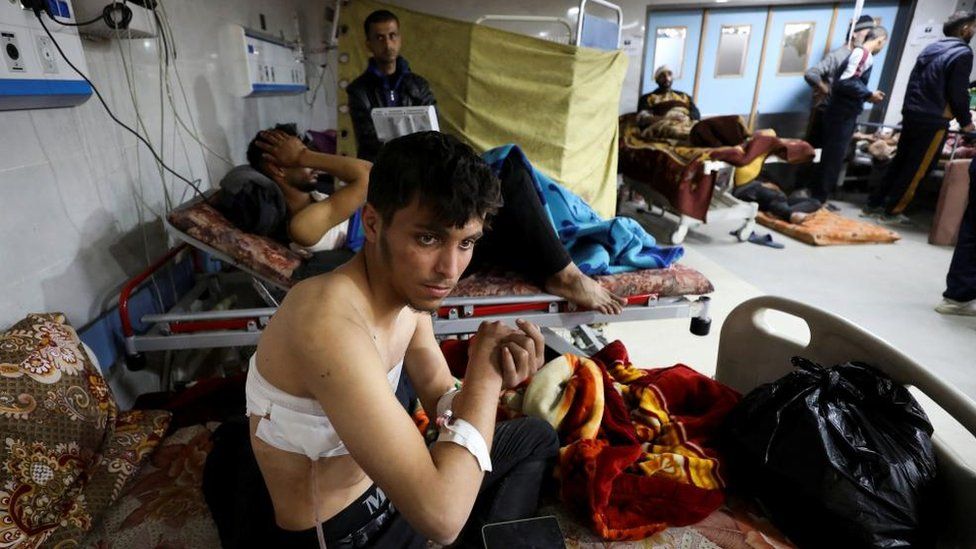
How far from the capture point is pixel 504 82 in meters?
3.32

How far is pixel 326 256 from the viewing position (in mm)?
2066

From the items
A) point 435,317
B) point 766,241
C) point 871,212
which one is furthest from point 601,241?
point 871,212

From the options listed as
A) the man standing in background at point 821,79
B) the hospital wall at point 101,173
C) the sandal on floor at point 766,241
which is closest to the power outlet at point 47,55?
the hospital wall at point 101,173

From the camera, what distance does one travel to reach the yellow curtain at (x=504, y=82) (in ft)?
10.7

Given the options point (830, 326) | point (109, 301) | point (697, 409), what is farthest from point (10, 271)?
point (830, 326)

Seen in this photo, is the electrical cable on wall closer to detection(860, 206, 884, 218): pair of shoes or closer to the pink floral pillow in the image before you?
the pink floral pillow

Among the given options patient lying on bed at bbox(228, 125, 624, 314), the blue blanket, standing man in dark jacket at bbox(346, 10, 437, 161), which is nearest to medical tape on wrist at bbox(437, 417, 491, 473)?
patient lying on bed at bbox(228, 125, 624, 314)

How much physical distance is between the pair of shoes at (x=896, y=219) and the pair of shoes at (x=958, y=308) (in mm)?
2214

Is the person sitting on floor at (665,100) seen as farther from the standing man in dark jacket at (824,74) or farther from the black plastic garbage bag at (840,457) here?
the black plastic garbage bag at (840,457)

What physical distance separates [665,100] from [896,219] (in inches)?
100

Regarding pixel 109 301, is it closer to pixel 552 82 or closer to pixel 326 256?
pixel 326 256

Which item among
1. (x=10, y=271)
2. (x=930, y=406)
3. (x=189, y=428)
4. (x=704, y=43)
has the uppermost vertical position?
(x=704, y=43)

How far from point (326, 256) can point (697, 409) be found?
149cm

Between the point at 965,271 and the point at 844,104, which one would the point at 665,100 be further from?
the point at 965,271
